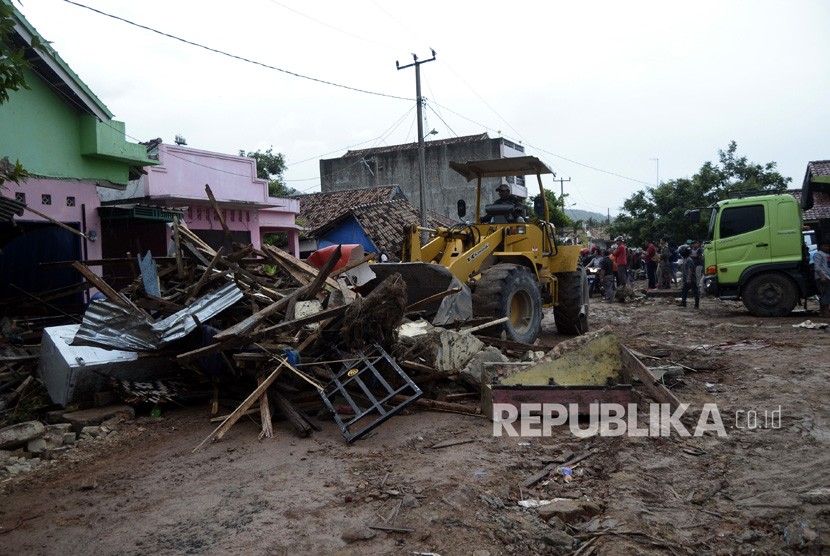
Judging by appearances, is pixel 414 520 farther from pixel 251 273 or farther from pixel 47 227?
pixel 47 227

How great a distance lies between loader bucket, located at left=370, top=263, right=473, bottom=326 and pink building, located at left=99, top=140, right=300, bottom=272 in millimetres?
7291

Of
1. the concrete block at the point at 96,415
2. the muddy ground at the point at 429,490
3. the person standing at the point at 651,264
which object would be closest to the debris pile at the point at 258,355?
the concrete block at the point at 96,415

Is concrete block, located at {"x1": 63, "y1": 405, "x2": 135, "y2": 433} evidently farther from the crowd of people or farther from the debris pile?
the crowd of people

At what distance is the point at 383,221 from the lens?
25.1m

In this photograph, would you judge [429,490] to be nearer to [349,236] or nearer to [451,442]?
[451,442]

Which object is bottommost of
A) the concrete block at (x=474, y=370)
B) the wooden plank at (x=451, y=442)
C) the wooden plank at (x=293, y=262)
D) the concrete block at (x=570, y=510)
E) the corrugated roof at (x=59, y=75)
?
the concrete block at (x=570, y=510)

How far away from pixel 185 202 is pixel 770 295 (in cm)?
1423

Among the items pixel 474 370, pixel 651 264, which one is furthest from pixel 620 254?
pixel 474 370

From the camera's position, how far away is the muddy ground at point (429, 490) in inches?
147

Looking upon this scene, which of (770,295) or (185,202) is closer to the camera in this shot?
(770,295)

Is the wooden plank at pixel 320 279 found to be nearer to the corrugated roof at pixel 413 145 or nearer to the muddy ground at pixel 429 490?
the muddy ground at pixel 429 490

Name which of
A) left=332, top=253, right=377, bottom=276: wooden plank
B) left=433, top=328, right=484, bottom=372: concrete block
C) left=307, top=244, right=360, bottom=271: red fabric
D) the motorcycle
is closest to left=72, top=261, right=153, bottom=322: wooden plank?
left=332, top=253, right=377, bottom=276: wooden plank

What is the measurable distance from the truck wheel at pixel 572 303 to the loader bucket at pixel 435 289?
3.46 m

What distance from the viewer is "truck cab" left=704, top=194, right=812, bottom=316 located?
514 inches
